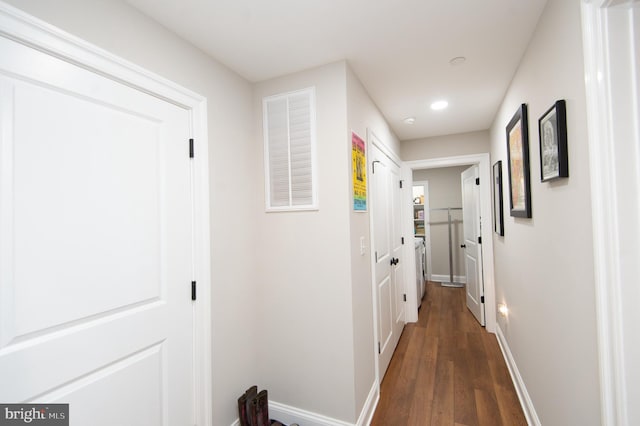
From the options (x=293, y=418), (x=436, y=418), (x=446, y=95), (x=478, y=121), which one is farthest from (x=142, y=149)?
(x=478, y=121)

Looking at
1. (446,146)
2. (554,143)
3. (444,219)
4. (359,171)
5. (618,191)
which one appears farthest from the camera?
(444,219)

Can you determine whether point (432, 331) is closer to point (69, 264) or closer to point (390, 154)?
point (390, 154)

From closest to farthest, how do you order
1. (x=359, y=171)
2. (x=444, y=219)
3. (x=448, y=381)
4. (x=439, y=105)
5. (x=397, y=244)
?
(x=359, y=171)
(x=448, y=381)
(x=439, y=105)
(x=397, y=244)
(x=444, y=219)

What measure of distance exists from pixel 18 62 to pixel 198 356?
4.93 ft

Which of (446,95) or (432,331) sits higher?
(446,95)

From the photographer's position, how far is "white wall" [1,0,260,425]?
131 centimetres

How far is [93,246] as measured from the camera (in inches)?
46.3

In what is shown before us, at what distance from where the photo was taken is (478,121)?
3.17m

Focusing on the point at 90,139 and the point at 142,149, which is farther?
the point at 142,149

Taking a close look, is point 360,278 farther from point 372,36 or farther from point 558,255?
point 372,36

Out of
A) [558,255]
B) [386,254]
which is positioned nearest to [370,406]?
[386,254]

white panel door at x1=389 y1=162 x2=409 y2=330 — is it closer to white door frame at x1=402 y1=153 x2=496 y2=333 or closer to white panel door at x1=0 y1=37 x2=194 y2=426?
white door frame at x1=402 y1=153 x2=496 y2=333

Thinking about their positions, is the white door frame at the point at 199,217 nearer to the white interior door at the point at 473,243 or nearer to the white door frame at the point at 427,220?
the white interior door at the point at 473,243

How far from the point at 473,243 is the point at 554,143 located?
2777 millimetres
